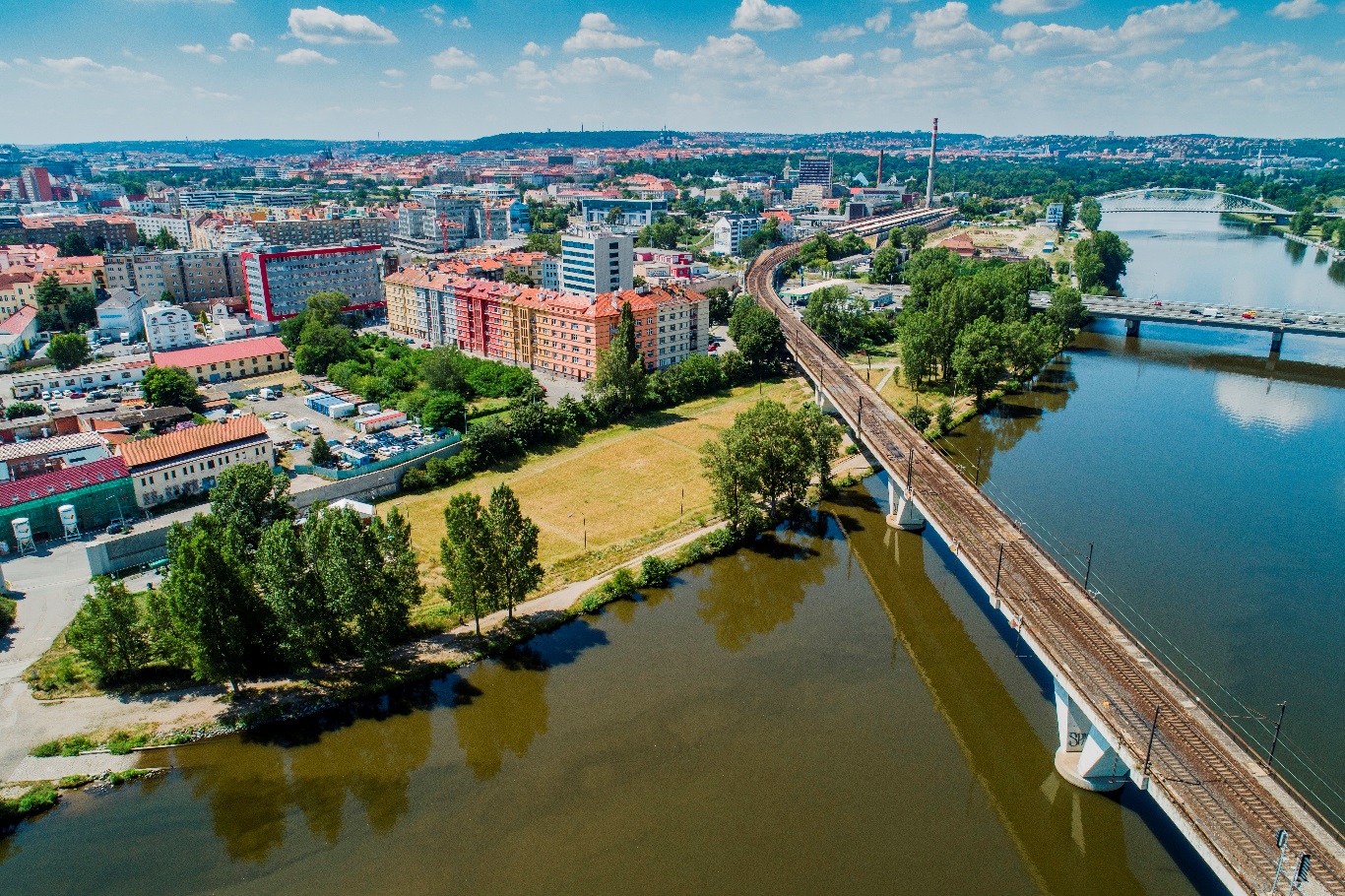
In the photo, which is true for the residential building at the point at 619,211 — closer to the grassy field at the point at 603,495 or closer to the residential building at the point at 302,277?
the residential building at the point at 302,277

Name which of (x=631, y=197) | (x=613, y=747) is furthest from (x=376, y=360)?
(x=631, y=197)

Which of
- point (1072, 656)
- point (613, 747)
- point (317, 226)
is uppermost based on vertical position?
point (317, 226)

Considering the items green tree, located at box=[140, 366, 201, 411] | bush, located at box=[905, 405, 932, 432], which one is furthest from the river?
green tree, located at box=[140, 366, 201, 411]

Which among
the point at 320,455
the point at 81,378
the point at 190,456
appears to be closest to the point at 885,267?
the point at 320,455

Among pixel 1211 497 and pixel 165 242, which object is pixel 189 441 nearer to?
pixel 1211 497

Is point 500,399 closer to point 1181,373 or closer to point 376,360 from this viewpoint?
point 376,360

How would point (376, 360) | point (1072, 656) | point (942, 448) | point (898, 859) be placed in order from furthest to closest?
point (376, 360) < point (942, 448) < point (1072, 656) < point (898, 859)

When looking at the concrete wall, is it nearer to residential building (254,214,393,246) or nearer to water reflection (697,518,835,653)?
water reflection (697,518,835,653)

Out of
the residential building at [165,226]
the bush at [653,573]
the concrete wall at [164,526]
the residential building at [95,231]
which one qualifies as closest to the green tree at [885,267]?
the concrete wall at [164,526]
